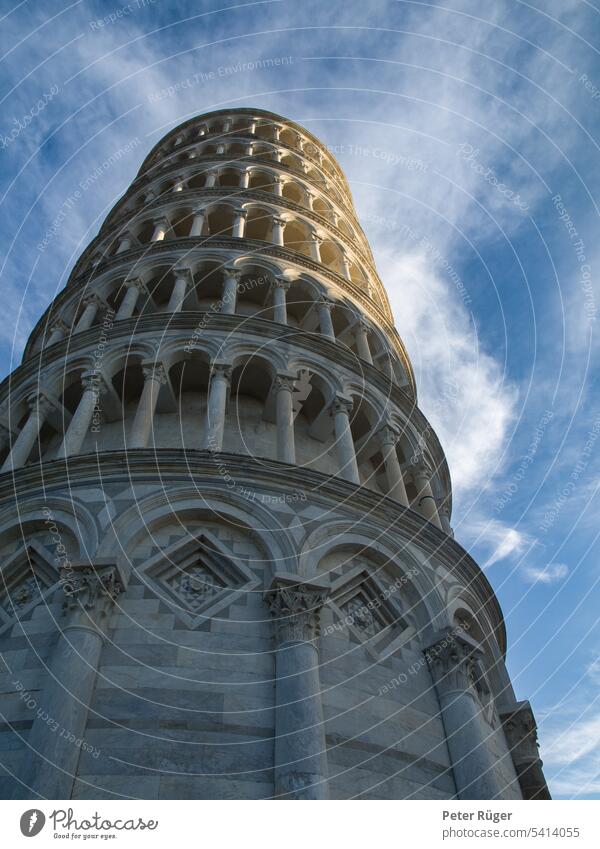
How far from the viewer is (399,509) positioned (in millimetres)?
13320

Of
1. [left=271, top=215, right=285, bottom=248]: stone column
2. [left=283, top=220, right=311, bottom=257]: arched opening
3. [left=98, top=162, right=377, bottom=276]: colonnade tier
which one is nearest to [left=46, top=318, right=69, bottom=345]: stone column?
[left=98, top=162, right=377, bottom=276]: colonnade tier

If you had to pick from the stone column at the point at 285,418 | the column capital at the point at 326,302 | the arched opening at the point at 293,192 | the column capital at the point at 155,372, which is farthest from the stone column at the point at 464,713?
the arched opening at the point at 293,192

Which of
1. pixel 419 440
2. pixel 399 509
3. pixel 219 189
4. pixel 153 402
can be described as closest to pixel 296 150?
pixel 219 189

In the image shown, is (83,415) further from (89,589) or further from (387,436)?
(387,436)

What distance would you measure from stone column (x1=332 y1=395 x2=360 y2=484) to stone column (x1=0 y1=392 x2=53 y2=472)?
22.4 feet

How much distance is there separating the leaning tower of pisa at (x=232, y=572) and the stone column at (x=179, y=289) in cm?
12

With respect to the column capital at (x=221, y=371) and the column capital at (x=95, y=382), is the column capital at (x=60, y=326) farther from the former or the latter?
the column capital at (x=221, y=371)

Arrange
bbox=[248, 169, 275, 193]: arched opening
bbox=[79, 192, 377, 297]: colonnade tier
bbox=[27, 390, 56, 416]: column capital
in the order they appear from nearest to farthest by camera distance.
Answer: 1. bbox=[27, 390, 56, 416]: column capital
2. bbox=[79, 192, 377, 297]: colonnade tier
3. bbox=[248, 169, 275, 193]: arched opening

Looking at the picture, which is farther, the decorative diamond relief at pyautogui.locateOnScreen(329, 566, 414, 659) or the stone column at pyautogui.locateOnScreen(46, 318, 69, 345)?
the stone column at pyautogui.locateOnScreen(46, 318, 69, 345)

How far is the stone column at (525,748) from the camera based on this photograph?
1235 centimetres

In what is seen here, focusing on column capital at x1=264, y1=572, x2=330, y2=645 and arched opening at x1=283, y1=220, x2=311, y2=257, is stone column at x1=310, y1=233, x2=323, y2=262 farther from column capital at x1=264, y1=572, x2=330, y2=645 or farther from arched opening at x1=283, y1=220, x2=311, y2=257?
column capital at x1=264, y1=572, x2=330, y2=645

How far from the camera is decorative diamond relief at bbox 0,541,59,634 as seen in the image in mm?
10758
